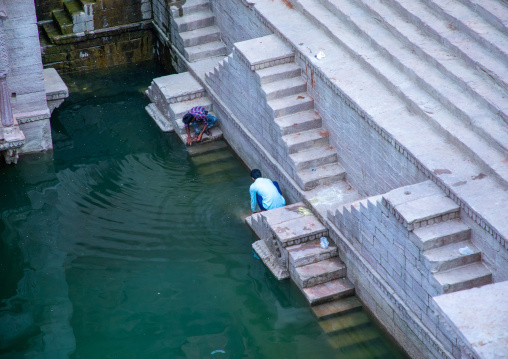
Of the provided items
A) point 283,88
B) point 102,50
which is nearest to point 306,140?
point 283,88

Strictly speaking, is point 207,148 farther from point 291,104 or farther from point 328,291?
point 328,291

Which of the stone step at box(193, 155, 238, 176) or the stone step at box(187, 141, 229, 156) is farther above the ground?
the stone step at box(187, 141, 229, 156)

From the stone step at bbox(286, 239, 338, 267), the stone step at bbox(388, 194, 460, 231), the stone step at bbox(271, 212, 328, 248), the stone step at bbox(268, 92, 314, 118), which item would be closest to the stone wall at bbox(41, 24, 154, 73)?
the stone step at bbox(268, 92, 314, 118)

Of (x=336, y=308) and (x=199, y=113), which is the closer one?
(x=336, y=308)

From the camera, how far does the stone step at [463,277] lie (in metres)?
8.29

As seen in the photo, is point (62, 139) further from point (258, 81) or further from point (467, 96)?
point (467, 96)

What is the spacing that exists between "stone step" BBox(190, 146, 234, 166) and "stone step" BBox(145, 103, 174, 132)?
3.11 feet

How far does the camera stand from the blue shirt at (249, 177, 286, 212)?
10.9m

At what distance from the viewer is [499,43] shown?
10.3 metres

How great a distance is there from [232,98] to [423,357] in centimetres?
543

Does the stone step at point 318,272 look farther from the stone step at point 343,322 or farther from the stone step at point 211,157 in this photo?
the stone step at point 211,157

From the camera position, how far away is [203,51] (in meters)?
14.2

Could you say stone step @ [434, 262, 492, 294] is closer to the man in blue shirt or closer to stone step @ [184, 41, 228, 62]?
the man in blue shirt

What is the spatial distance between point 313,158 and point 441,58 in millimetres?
2124
